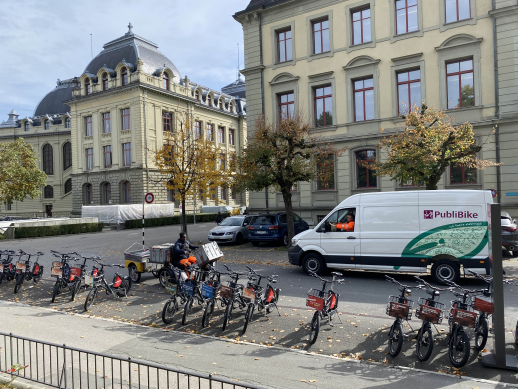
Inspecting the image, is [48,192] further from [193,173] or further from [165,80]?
[193,173]

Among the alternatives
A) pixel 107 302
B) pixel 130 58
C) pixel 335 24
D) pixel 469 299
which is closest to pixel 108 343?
pixel 107 302

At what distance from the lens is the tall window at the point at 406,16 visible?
2248 cm

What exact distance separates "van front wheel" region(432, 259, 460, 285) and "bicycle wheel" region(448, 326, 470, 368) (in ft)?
17.1

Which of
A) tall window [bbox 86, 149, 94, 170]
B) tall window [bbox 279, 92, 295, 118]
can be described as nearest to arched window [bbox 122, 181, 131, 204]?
tall window [bbox 86, 149, 94, 170]

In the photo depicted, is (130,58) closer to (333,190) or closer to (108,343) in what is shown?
(333,190)

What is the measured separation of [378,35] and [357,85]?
282 centimetres

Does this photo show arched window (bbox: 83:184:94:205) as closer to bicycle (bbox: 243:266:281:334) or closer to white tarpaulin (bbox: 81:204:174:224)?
white tarpaulin (bbox: 81:204:174:224)

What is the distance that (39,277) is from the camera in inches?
503

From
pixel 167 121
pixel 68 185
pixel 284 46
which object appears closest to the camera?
pixel 284 46

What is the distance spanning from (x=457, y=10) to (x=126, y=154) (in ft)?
120

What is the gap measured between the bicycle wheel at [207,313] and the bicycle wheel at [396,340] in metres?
3.33

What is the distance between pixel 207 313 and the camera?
315 inches

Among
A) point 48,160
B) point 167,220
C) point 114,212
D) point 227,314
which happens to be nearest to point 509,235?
point 227,314

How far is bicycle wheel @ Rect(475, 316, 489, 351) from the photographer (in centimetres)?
612
